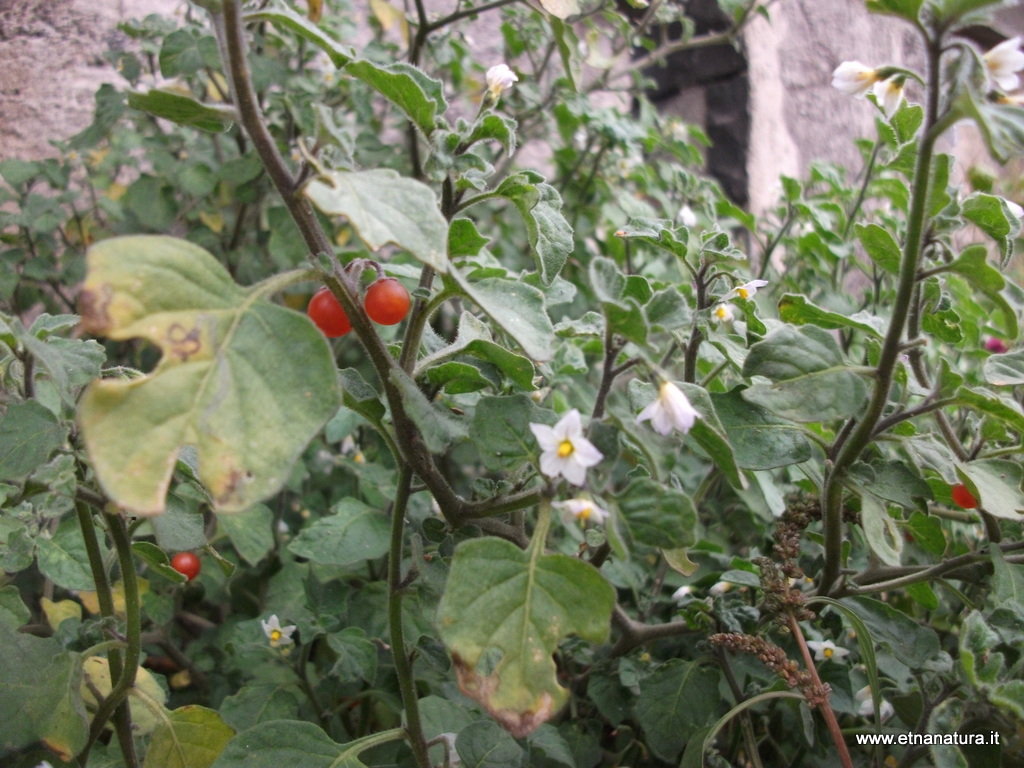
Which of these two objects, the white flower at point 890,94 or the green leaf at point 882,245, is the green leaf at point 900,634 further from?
the white flower at point 890,94

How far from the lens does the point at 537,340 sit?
67cm

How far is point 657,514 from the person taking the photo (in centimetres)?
65

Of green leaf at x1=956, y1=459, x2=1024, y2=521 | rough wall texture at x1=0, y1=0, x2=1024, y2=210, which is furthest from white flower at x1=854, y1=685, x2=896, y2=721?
rough wall texture at x1=0, y1=0, x2=1024, y2=210

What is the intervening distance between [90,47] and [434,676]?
1984mm

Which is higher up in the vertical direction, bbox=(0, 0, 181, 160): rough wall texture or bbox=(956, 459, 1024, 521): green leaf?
bbox=(0, 0, 181, 160): rough wall texture

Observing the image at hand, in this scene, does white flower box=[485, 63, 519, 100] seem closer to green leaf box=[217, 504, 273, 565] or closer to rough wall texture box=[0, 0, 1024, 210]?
green leaf box=[217, 504, 273, 565]

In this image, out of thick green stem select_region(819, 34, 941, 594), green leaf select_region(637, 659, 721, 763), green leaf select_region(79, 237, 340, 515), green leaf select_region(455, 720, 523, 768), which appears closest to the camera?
green leaf select_region(79, 237, 340, 515)

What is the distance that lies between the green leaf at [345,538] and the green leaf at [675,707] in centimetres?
42

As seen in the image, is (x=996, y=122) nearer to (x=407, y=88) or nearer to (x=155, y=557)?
(x=407, y=88)

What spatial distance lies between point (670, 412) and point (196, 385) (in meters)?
0.39

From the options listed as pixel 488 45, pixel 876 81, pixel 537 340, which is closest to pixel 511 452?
pixel 537 340

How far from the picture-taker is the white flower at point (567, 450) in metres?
0.65

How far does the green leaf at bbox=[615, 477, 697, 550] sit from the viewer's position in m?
0.65

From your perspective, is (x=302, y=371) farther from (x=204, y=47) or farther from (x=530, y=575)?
(x=204, y=47)
